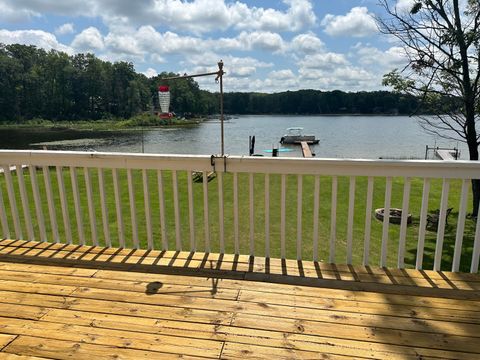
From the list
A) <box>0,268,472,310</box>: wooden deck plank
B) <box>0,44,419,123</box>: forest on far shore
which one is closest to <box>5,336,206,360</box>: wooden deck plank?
<box>0,268,472,310</box>: wooden deck plank

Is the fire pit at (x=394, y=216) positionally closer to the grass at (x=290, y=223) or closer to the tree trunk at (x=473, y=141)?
the grass at (x=290, y=223)

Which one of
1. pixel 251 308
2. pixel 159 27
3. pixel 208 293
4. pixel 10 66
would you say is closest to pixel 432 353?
pixel 251 308

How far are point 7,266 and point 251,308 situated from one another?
185 centimetres

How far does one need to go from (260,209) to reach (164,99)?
3.49 meters

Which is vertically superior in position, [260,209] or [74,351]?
[74,351]

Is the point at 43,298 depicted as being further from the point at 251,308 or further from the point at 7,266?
the point at 251,308

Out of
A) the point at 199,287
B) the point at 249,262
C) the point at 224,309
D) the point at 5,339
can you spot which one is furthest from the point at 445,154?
the point at 5,339

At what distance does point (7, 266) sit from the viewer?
8.40 ft

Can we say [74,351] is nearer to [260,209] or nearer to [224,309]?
[224,309]

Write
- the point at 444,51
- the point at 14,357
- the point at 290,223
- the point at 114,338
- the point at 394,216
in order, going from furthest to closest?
the point at 394,216 < the point at 290,223 < the point at 444,51 < the point at 114,338 < the point at 14,357

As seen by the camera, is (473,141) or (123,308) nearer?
(123,308)

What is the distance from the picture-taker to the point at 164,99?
9.52 feet

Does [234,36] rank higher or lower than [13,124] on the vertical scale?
higher

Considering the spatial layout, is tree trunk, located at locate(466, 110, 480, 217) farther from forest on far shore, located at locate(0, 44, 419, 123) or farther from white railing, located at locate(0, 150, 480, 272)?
forest on far shore, located at locate(0, 44, 419, 123)
